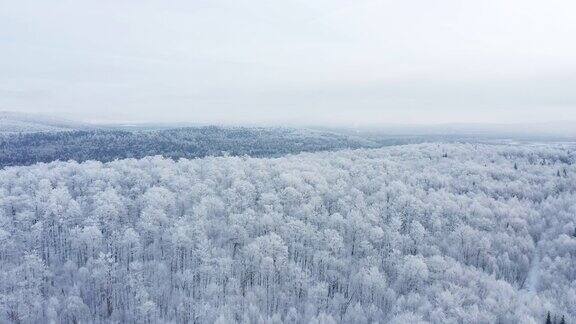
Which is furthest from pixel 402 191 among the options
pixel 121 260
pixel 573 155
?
pixel 573 155

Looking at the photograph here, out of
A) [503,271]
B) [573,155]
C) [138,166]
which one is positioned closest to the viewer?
[503,271]

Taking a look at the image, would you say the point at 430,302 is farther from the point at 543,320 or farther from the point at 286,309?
the point at 286,309

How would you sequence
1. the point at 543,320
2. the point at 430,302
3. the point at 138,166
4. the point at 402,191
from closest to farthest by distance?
the point at 543,320 < the point at 430,302 < the point at 402,191 < the point at 138,166

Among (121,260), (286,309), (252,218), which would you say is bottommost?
(286,309)

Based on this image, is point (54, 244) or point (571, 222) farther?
point (571, 222)

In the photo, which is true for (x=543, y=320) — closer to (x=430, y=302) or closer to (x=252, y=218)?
(x=430, y=302)

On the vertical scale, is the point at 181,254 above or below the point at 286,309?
above
